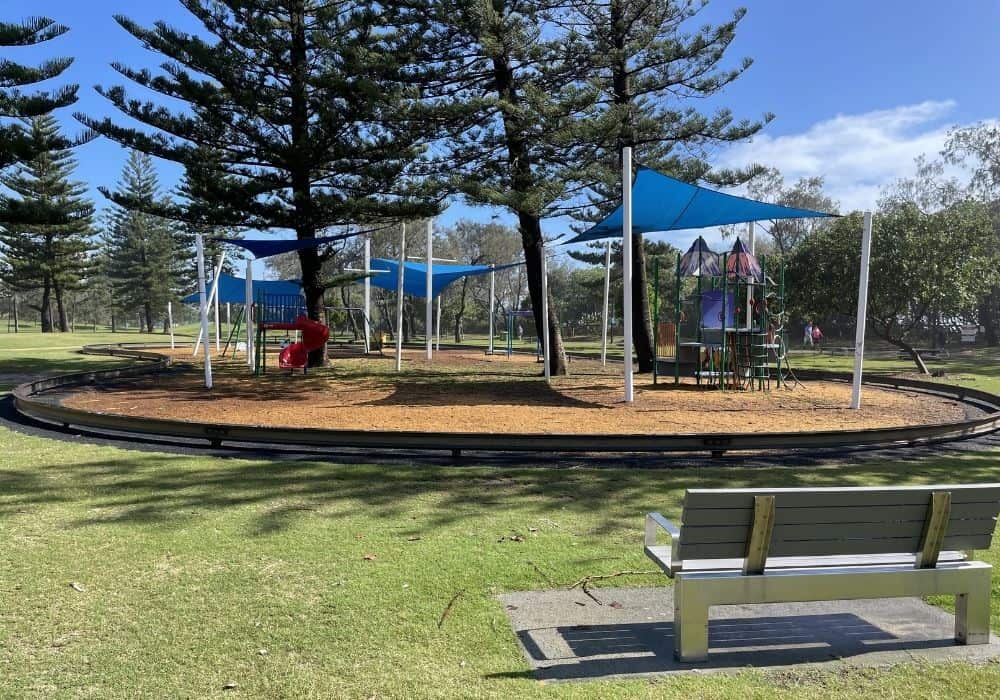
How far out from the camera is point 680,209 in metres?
12.8

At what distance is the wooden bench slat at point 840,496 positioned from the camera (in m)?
2.86

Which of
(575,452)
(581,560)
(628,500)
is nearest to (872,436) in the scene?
(575,452)

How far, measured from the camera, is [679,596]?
2.92 m

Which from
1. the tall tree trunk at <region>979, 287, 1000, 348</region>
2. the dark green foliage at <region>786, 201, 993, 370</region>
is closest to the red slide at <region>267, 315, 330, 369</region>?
the dark green foliage at <region>786, 201, 993, 370</region>

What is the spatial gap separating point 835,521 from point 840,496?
116 millimetres

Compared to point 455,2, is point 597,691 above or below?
below

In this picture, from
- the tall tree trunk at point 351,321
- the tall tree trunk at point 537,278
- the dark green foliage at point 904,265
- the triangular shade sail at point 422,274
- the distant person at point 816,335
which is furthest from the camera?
the distant person at point 816,335

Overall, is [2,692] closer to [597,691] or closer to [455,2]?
[597,691]

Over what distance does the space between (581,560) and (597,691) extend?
1.53 m

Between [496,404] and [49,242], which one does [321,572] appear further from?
[49,242]

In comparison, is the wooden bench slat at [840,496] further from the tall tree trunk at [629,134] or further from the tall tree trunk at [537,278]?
the tall tree trunk at [537,278]

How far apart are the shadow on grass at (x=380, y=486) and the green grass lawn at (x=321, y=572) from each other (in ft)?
0.10

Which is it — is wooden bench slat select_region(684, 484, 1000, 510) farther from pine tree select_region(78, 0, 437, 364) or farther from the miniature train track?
pine tree select_region(78, 0, 437, 364)

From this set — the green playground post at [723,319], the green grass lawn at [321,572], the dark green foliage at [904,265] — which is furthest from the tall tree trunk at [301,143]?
the dark green foliage at [904,265]
